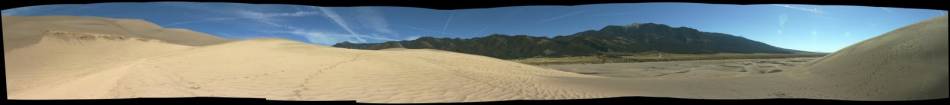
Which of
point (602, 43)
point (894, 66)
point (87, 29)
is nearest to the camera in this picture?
point (87, 29)

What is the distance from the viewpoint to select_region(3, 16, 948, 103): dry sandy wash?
805 cm

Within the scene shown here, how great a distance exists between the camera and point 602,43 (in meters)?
8.28

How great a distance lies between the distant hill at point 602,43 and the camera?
8.25 m

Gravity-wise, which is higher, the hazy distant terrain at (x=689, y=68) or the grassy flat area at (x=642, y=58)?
the grassy flat area at (x=642, y=58)

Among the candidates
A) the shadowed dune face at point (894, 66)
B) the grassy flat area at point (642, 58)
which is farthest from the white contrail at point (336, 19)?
the shadowed dune face at point (894, 66)

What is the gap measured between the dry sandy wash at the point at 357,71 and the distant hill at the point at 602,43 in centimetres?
9

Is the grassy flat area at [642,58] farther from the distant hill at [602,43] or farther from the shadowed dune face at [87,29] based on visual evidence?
the shadowed dune face at [87,29]

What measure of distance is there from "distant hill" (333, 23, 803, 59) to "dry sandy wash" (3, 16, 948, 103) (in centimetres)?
9

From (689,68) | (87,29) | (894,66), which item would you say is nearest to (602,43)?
(689,68)

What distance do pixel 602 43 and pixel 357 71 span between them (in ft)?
7.59

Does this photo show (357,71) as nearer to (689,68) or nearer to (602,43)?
(602,43)

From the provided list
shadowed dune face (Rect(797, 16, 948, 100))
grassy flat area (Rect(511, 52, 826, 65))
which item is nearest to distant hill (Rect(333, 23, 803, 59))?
grassy flat area (Rect(511, 52, 826, 65))

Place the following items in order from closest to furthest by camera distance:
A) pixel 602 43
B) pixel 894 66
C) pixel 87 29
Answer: pixel 87 29
pixel 602 43
pixel 894 66

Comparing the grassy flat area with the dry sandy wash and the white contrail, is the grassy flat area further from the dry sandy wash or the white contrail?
the white contrail
